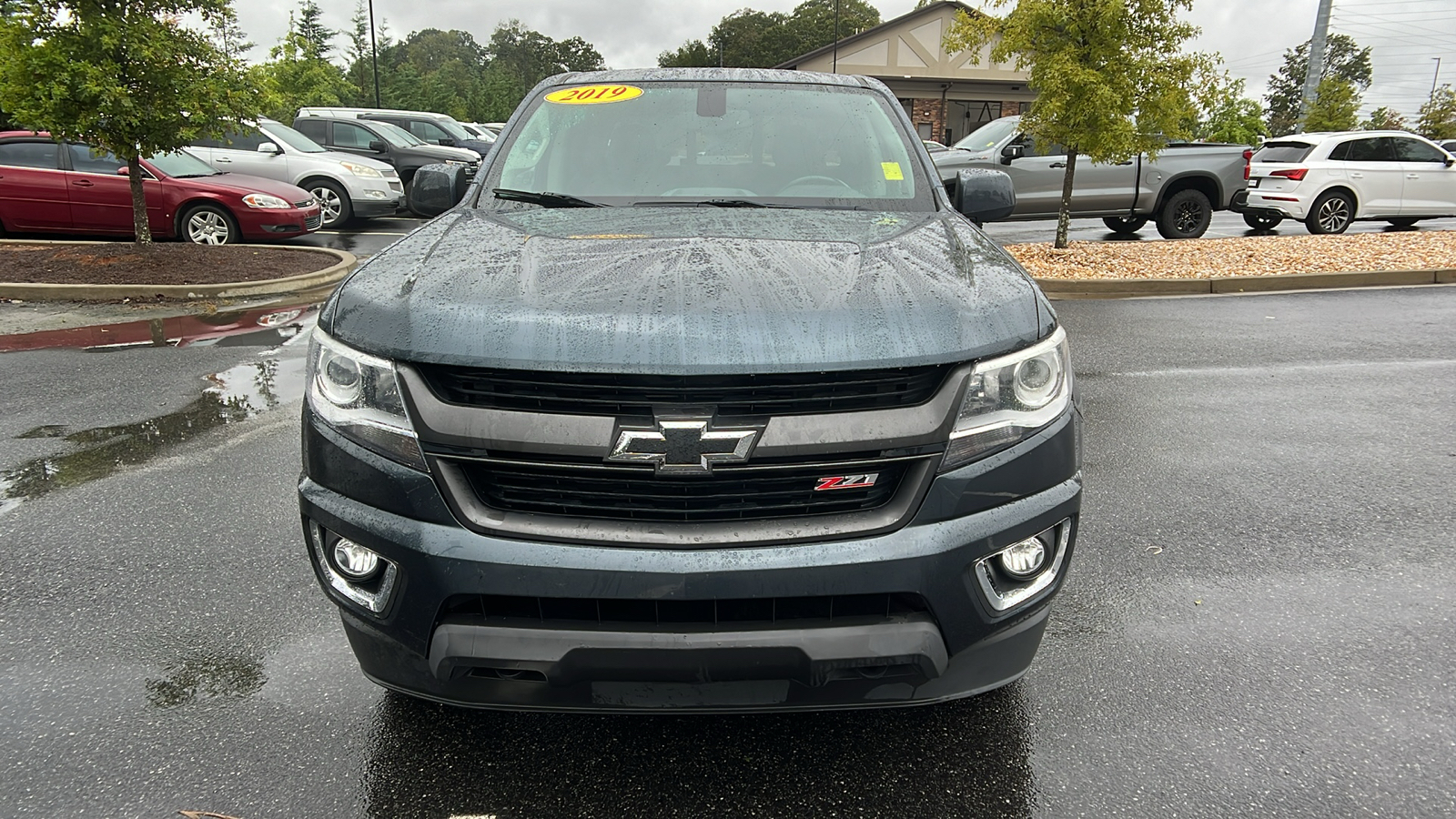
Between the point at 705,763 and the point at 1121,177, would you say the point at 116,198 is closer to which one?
the point at 705,763

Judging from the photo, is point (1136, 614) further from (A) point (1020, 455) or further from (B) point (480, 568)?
(B) point (480, 568)

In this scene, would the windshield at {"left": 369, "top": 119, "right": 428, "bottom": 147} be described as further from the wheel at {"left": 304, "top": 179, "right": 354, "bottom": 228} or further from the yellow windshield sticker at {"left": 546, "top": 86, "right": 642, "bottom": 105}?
the yellow windshield sticker at {"left": 546, "top": 86, "right": 642, "bottom": 105}

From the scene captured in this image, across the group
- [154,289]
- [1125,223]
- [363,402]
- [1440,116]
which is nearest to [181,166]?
[154,289]

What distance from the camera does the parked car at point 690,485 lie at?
183 cm

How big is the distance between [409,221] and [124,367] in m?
11.5

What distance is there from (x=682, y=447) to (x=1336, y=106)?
4578cm

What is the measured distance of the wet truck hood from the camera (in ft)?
6.03

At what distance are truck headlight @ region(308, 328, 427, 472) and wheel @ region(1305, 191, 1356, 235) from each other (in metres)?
16.6

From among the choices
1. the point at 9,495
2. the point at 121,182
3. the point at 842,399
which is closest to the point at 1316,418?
the point at 842,399

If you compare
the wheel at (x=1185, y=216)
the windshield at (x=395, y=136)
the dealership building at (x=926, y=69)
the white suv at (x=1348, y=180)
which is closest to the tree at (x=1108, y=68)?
the wheel at (x=1185, y=216)

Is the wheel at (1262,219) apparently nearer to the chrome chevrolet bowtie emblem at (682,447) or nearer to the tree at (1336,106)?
the chrome chevrolet bowtie emblem at (682,447)

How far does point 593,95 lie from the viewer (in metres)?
3.54

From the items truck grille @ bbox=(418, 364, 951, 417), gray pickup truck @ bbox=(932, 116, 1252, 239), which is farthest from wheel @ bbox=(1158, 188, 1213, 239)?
truck grille @ bbox=(418, 364, 951, 417)

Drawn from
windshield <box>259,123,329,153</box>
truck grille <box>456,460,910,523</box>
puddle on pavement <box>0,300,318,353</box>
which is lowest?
puddle on pavement <box>0,300,318,353</box>
